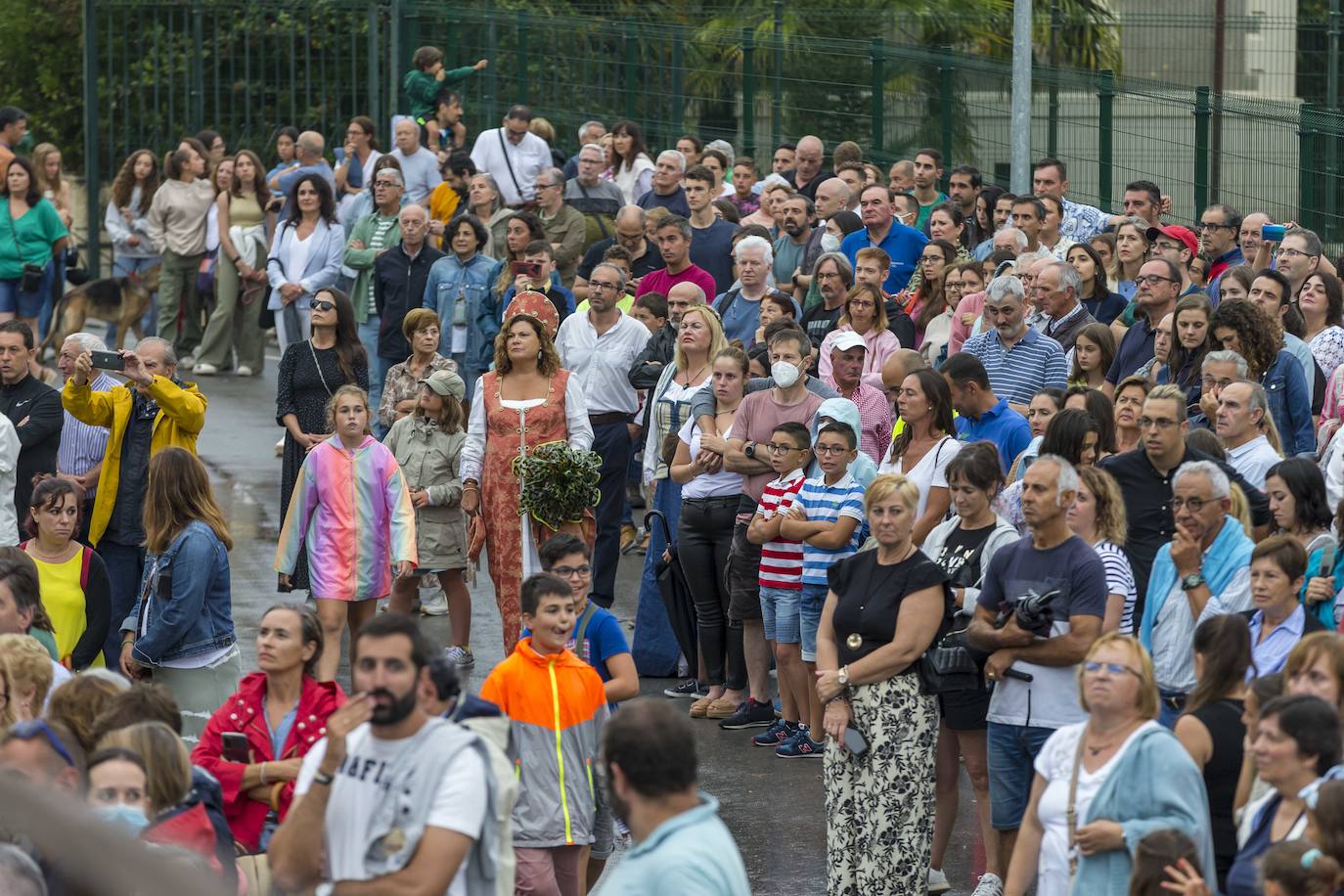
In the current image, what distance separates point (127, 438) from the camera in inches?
420

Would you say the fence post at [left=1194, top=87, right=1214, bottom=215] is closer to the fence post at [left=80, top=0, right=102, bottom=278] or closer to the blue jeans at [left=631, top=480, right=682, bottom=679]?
the blue jeans at [left=631, top=480, right=682, bottom=679]

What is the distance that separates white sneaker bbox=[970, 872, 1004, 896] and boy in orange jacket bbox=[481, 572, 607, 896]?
5.65 ft

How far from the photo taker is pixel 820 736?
10164 mm

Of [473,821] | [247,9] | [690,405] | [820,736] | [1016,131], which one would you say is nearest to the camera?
[473,821]

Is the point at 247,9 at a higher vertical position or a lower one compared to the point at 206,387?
higher

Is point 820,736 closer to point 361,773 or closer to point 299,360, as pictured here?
point 299,360

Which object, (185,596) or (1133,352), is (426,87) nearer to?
(1133,352)

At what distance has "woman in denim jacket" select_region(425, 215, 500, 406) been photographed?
1460cm

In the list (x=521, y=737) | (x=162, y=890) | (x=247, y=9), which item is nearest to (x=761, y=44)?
(x=247, y=9)

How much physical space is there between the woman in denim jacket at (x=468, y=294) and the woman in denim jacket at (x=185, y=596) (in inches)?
231

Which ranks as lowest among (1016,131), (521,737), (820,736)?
(820,736)

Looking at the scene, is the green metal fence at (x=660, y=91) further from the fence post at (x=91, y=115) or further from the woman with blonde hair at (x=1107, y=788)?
the woman with blonde hair at (x=1107, y=788)

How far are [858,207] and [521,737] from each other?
29.5 feet

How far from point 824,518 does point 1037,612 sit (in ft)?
7.22
